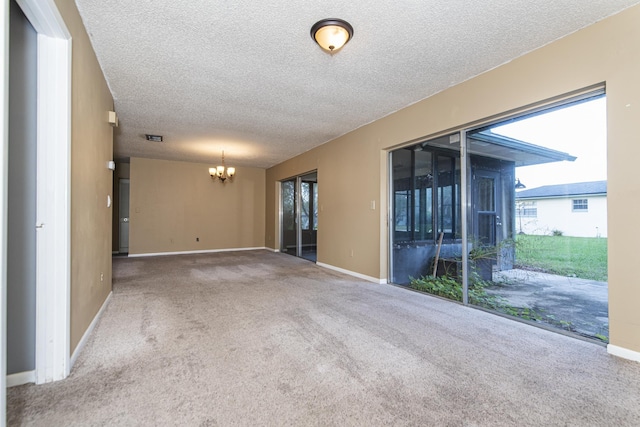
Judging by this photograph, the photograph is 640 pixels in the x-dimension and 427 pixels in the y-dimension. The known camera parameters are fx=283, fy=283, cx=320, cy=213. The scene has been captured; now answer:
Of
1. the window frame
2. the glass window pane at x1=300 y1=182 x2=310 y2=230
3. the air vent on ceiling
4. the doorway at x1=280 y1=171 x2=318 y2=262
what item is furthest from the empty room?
the glass window pane at x1=300 y1=182 x2=310 y2=230

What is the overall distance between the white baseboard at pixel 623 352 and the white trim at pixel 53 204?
3.82 metres

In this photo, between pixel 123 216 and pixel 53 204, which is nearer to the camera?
pixel 53 204

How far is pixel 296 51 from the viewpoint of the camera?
2.64m

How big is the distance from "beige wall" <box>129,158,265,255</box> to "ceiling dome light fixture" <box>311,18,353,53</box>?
663 cm

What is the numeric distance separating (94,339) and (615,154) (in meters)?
4.35

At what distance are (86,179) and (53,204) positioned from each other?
0.68 m

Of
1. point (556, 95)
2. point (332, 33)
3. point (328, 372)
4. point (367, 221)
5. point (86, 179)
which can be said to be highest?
point (332, 33)

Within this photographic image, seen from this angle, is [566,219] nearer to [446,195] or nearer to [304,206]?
[446,195]

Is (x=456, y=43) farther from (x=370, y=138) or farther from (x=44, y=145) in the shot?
(x=44, y=145)

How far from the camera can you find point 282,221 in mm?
8180

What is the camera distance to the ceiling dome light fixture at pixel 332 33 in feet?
7.19

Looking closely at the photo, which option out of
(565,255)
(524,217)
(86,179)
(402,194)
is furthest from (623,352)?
(86,179)

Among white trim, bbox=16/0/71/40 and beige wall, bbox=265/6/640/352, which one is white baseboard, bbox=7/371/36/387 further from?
beige wall, bbox=265/6/640/352

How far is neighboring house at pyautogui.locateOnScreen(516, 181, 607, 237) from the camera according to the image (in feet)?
7.76
